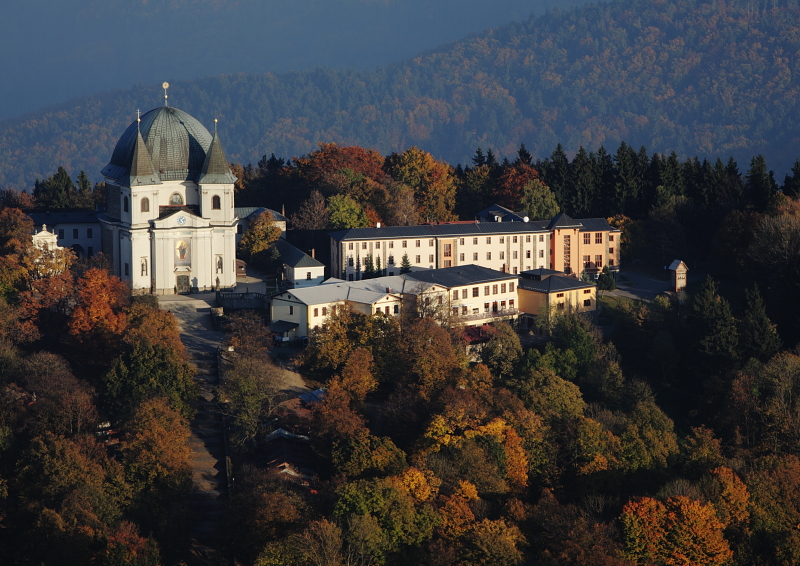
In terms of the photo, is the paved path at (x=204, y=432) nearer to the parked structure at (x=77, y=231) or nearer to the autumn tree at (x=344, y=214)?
the parked structure at (x=77, y=231)

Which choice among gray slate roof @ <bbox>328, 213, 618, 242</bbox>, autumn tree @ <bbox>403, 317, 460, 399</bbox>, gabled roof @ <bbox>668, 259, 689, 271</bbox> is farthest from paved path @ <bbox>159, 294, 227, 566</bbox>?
gabled roof @ <bbox>668, 259, 689, 271</bbox>

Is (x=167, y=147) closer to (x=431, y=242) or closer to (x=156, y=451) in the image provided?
(x=431, y=242)

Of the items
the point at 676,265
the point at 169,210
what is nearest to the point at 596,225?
the point at 676,265

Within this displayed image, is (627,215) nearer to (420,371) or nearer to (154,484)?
(420,371)

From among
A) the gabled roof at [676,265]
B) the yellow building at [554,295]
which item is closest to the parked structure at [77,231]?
the yellow building at [554,295]

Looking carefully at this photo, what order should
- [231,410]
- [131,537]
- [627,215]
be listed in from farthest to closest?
[627,215] → [231,410] → [131,537]

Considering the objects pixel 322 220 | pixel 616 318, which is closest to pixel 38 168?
pixel 322 220
